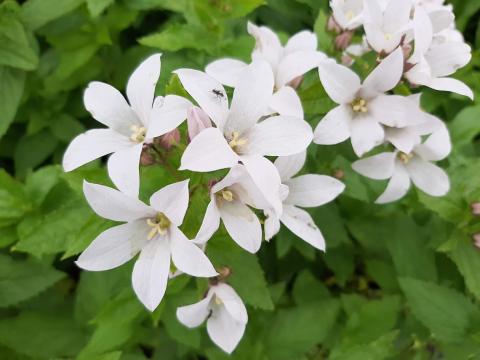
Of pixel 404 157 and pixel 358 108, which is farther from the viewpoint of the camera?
pixel 404 157

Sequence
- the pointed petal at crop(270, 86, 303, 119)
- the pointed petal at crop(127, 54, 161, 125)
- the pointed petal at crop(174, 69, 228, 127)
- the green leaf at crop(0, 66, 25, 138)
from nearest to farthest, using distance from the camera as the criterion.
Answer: the pointed petal at crop(174, 69, 228, 127), the pointed petal at crop(127, 54, 161, 125), the pointed petal at crop(270, 86, 303, 119), the green leaf at crop(0, 66, 25, 138)

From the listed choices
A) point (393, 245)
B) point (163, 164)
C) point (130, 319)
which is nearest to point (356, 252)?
point (393, 245)

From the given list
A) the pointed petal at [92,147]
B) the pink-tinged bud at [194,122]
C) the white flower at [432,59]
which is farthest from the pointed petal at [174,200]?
the white flower at [432,59]

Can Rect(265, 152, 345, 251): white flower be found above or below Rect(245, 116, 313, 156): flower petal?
below

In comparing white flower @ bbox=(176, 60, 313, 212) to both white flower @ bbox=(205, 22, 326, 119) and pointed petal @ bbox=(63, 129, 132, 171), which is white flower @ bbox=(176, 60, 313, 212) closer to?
white flower @ bbox=(205, 22, 326, 119)

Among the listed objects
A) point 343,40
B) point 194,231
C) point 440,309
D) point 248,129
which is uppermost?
point 248,129

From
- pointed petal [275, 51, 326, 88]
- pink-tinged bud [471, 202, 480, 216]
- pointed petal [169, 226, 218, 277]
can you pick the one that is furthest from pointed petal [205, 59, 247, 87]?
pink-tinged bud [471, 202, 480, 216]

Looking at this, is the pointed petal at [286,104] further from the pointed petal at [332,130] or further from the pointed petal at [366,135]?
the pointed petal at [366,135]

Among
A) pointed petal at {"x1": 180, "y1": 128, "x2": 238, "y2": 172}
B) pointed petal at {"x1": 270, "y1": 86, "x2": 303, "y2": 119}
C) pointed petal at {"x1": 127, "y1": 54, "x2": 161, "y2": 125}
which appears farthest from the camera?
pointed petal at {"x1": 270, "y1": 86, "x2": 303, "y2": 119}

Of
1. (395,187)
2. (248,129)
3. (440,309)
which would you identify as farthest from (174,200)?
(440,309)

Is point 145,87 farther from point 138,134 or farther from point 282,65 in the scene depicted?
point 282,65
